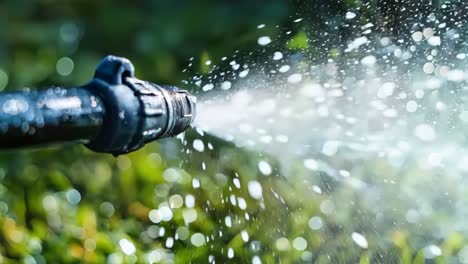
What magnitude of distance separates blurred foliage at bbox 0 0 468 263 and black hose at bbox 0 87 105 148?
1583 mm

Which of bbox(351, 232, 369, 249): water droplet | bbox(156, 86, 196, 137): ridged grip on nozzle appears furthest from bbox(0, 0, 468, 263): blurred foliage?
bbox(156, 86, 196, 137): ridged grip on nozzle

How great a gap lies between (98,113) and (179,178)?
176cm

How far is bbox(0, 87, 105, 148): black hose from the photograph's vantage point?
3.29 ft

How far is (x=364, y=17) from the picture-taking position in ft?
10.1

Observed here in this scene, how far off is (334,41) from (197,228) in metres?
0.79

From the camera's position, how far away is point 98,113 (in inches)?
45.9

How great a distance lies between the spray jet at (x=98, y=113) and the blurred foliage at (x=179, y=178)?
1.40 m

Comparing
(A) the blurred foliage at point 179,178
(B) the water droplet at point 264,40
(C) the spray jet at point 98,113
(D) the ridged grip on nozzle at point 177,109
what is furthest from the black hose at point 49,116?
(B) the water droplet at point 264,40

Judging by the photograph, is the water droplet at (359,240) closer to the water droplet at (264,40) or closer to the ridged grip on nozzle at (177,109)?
the water droplet at (264,40)

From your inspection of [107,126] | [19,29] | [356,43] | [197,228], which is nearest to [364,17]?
Result: [356,43]

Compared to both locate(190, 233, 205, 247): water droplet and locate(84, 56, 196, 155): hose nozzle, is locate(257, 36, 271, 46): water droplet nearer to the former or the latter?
locate(190, 233, 205, 247): water droplet

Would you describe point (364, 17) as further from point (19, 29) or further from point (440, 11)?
point (19, 29)

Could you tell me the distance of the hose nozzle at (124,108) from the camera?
1.20 metres

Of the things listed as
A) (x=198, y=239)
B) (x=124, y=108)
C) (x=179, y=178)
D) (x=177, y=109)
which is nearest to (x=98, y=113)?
(x=124, y=108)
